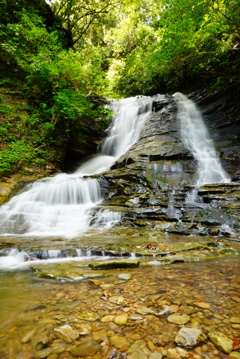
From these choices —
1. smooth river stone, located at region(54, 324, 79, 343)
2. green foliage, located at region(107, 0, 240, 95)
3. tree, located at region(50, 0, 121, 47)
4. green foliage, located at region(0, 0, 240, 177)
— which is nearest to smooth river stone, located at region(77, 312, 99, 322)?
smooth river stone, located at region(54, 324, 79, 343)

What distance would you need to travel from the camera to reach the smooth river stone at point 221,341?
49.2 inches

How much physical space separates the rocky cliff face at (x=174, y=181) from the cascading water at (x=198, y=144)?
0.28 metres

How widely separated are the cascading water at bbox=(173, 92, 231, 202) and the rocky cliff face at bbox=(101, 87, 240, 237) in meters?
0.28

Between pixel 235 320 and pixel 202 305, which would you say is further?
pixel 202 305

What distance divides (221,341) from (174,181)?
21.4 feet

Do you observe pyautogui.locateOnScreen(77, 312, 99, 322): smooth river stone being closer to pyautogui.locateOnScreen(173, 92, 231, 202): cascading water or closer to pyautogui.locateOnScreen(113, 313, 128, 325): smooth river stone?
pyautogui.locateOnScreen(113, 313, 128, 325): smooth river stone

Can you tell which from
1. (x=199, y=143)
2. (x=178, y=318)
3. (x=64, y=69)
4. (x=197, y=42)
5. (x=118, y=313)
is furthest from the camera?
(x=199, y=143)

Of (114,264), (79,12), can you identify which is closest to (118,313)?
(114,264)

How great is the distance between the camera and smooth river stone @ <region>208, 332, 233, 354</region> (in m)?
1.25

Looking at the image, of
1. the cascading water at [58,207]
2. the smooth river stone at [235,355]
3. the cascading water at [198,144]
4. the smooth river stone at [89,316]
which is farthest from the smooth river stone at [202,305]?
the cascading water at [198,144]

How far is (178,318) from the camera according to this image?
161 centimetres

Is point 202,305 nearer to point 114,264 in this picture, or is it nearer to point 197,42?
point 114,264

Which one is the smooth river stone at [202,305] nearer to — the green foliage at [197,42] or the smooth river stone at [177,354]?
the smooth river stone at [177,354]

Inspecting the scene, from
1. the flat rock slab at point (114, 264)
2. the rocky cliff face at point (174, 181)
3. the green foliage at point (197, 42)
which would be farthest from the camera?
the green foliage at point (197, 42)
